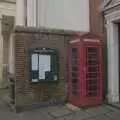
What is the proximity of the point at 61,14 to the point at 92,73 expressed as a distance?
2154 millimetres

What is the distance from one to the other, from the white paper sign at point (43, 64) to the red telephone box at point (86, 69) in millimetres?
664

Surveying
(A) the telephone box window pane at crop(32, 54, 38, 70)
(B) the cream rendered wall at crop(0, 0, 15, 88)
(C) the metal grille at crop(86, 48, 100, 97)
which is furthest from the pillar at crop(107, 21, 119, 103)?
(B) the cream rendered wall at crop(0, 0, 15, 88)

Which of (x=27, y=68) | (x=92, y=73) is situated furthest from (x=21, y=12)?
(x=92, y=73)

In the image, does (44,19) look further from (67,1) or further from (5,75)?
(5,75)

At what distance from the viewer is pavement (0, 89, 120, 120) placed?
266 inches

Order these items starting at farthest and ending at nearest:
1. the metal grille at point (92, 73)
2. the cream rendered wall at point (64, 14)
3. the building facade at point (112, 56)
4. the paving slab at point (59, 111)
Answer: the cream rendered wall at point (64, 14), the building facade at point (112, 56), the metal grille at point (92, 73), the paving slab at point (59, 111)

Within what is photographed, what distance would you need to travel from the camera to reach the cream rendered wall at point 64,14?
8.41 meters

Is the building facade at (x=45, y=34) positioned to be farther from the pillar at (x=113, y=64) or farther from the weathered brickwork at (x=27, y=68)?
the pillar at (x=113, y=64)

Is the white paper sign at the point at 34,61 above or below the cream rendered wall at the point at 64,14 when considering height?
below

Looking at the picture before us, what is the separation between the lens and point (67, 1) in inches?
336

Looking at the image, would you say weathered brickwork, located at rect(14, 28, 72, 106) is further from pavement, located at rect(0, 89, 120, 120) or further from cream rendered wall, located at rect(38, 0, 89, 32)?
cream rendered wall, located at rect(38, 0, 89, 32)

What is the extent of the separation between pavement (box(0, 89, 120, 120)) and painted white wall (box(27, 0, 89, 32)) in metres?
2.49

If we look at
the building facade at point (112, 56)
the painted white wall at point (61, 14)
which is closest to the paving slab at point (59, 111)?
the building facade at point (112, 56)

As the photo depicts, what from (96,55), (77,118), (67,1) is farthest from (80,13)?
(77,118)
